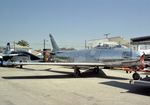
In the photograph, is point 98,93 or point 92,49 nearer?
point 98,93

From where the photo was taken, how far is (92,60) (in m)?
21.6

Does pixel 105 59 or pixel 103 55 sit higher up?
pixel 103 55

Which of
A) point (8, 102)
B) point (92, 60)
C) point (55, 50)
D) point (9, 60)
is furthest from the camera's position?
point (9, 60)

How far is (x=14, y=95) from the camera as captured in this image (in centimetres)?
1215

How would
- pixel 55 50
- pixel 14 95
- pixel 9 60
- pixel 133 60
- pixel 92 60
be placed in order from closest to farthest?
pixel 14 95
pixel 133 60
pixel 92 60
pixel 55 50
pixel 9 60

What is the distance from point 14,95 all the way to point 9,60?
25167 millimetres

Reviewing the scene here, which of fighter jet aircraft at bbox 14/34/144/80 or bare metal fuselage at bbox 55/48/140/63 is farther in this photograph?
bare metal fuselage at bbox 55/48/140/63

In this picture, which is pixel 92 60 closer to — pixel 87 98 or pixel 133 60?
Result: pixel 133 60

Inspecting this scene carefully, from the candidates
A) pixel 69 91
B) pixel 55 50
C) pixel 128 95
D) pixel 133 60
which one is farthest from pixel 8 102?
pixel 55 50

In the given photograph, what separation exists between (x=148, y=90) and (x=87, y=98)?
10.3 feet

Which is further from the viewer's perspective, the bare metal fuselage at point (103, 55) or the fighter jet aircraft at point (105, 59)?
the bare metal fuselage at point (103, 55)

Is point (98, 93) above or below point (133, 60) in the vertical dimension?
below

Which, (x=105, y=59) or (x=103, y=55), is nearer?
(x=105, y=59)

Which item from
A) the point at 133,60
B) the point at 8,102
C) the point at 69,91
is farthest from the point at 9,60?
the point at 8,102
